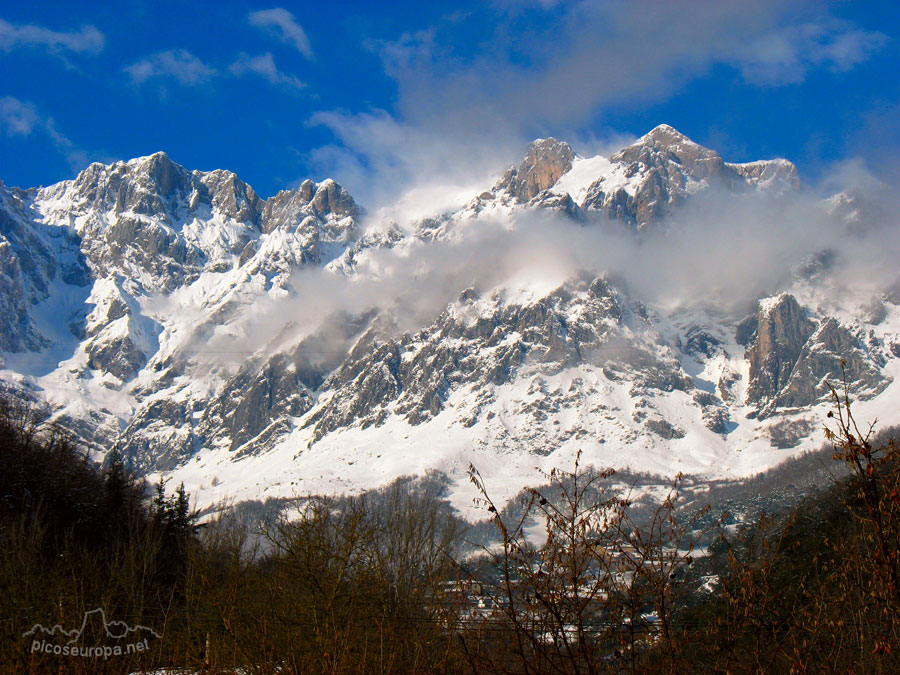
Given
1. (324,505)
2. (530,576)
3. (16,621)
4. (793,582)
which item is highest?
(324,505)

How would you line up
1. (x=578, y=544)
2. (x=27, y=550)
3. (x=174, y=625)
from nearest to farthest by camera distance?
(x=578, y=544), (x=174, y=625), (x=27, y=550)

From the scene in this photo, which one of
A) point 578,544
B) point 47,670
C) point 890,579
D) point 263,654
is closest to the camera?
point 890,579

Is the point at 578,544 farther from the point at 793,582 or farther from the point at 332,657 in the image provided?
the point at 793,582

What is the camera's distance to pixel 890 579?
17.7 ft

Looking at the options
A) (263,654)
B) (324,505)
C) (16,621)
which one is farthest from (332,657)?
(324,505)

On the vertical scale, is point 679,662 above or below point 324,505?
below

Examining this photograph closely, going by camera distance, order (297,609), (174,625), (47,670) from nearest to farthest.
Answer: (47,670), (297,609), (174,625)

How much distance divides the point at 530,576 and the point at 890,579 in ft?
8.27

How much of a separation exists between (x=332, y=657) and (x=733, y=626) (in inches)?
178

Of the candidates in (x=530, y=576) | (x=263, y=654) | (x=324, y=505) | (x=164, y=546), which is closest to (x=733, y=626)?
(x=530, y=576)

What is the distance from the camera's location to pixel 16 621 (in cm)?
1683

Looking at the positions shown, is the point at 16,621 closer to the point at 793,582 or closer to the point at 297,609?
the point at 297,609

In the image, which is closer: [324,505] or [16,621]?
[16,621]

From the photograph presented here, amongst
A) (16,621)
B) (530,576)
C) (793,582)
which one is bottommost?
(793,582)
